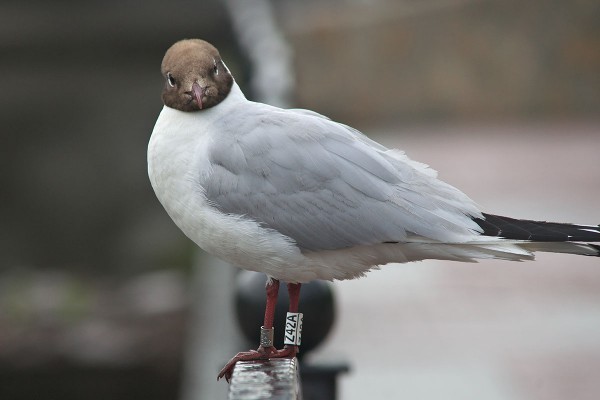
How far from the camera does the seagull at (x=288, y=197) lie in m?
3.39

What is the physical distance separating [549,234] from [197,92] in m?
1.17

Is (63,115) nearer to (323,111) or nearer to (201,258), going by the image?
(323,111)

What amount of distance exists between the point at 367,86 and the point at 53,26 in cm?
448

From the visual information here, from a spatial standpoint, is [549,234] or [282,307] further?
[282,307]

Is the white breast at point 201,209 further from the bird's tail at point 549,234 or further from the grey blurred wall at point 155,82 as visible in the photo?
the grey blurred wall at point 155,82

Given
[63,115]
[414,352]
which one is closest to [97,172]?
[63,115]

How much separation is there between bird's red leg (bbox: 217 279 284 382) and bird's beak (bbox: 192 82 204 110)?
0.64 m

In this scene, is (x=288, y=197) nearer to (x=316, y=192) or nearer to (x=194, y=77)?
(x=316, y=192)

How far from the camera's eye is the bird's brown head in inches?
136

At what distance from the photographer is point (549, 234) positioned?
3.22 metres

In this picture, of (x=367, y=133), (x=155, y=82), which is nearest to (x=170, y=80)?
(x=367, y=133)

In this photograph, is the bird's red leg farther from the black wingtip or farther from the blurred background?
the blurred background

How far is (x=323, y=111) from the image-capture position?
13.1m

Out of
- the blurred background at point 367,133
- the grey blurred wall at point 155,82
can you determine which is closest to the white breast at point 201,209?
the blurred background at point 367,133
